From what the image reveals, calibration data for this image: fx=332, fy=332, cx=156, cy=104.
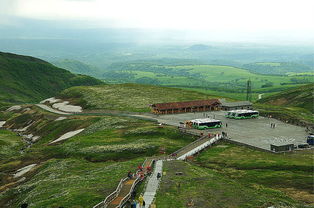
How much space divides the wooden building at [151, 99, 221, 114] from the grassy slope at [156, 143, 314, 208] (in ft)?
180

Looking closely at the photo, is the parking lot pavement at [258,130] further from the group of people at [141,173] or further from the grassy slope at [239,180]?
the group of people at [141,173]

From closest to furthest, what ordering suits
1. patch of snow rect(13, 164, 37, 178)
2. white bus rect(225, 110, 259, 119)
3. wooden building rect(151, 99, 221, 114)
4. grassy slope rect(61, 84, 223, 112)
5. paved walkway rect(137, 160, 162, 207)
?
paved walkway rect(137, 160, 162, 207) → patch of snow rect(13, 164, 37, 178) → white bus rect(225, 110, 259, 119) → wooden building rect(151, 99, 221, 114) → grassy slope rect(61, 84, 223, 112)

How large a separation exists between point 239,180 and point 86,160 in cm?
3986

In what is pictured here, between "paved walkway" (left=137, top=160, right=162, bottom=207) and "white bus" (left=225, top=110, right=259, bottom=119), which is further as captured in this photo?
"white bus" (left=225, top=110, right=259, bottom=119)

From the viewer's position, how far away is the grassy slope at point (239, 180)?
147 ft

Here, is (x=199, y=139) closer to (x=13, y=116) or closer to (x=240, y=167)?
(x=240, y=167)

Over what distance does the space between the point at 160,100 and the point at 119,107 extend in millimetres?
25735

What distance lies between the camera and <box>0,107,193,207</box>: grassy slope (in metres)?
53.7

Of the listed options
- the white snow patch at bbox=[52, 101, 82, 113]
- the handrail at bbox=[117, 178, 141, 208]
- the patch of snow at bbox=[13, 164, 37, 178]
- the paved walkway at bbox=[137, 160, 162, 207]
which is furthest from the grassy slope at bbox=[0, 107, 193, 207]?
the white snow patch at bbox=[52, 101, 82, 113]

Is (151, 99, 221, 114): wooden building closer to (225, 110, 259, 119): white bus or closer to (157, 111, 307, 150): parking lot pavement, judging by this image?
(157, 111, 307, 150): parking lot pavement

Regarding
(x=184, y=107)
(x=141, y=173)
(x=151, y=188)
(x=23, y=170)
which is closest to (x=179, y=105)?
(x=184, y=107)

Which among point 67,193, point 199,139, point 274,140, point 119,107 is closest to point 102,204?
point 67,193

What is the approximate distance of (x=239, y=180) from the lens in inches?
2297

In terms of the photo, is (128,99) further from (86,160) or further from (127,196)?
(127,196)
